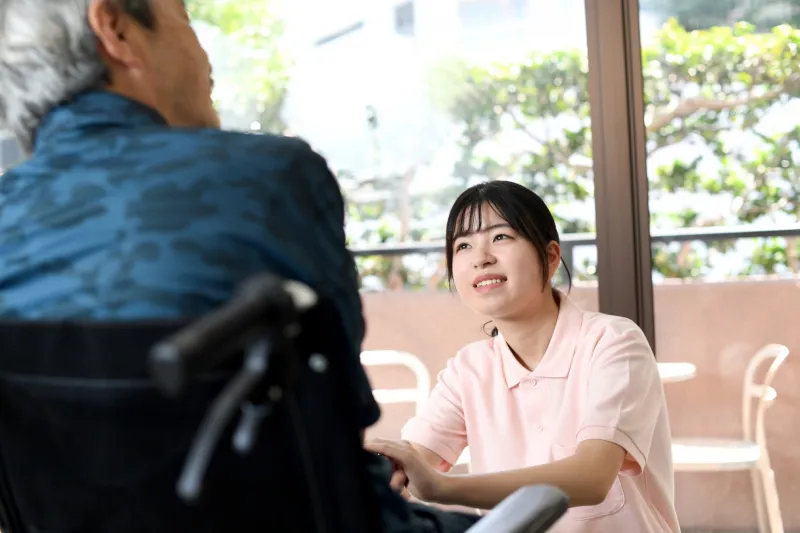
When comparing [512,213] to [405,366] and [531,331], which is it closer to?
[531,331]

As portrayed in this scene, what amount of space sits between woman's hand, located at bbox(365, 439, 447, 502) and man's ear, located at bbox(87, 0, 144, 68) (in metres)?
0.55

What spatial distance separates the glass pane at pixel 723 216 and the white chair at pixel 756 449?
0.6 inches

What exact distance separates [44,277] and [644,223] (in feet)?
6.87

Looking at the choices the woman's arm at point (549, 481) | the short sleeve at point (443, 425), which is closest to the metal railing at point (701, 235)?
the short sleeve at point (443, 425)

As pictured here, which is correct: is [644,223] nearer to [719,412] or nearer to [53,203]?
[719,412]

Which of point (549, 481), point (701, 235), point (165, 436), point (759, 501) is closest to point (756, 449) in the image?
point (759, 501)

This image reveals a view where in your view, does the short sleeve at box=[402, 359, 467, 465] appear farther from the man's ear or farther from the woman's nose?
the man's ear

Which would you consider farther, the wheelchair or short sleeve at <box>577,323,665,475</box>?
short sleeve at <box>577,323,665,475</box>

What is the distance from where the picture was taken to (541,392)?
1.51 m

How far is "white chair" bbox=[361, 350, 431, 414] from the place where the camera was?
2902 mm

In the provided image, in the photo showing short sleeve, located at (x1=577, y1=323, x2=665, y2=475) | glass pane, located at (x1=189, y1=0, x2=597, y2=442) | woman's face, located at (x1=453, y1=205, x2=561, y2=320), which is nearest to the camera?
short sleeve, located at (x1=577, y1=323, x2=665, y2=475)

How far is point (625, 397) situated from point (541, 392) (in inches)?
7.6

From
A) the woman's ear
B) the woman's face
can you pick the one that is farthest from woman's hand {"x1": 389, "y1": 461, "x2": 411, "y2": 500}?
the woman's ear

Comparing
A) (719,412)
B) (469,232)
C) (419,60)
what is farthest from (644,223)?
(469,232)
